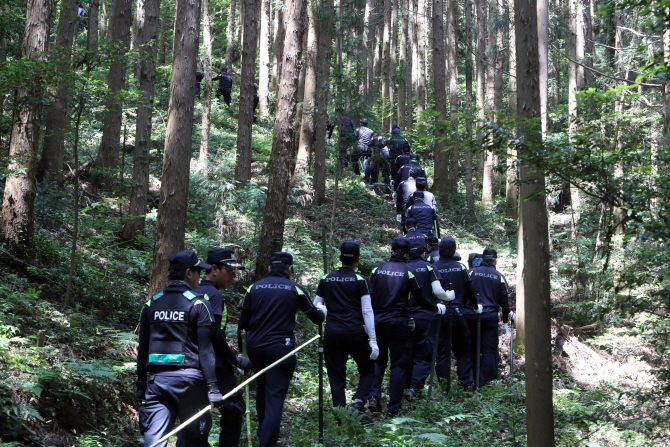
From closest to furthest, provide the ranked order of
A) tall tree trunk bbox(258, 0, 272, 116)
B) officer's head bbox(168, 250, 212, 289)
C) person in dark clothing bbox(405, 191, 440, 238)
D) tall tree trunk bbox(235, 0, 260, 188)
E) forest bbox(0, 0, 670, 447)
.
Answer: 1. officer's head bbox(168, 250, 212, 289)
2. forest bbox(0, 0, 670, 447)
3. person in dark clothing bbox(405, 191, 440, 238)
4. tall tree trunk bbox(235, 0, 260, 188)
5. tall tree trunk bbox(258, 0, 272, 116)

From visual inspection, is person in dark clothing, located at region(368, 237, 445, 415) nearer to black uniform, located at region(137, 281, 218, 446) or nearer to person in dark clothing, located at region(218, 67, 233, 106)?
black uniform, located at region(137, 281, 218, 446)

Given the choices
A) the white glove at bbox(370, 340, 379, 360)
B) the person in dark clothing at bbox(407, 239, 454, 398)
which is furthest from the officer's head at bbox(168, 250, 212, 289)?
the person in dark clothing at bbox(407, 239, 454, 398)

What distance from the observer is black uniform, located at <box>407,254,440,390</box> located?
838cm

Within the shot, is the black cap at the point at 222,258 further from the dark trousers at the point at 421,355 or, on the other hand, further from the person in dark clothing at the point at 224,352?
the dark trousers at the point at 421,355

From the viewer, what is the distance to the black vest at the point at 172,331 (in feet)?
15.4

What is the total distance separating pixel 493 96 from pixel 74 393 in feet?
63.3

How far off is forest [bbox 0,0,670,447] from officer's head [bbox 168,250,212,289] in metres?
2.02

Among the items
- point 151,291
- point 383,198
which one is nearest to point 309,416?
point 151,291

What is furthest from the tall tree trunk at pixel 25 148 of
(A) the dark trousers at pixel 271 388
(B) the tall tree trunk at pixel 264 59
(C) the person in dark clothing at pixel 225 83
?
(B) the tall tree trunk at pixel 264 59

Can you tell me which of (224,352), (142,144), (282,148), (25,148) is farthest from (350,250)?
(142,144)

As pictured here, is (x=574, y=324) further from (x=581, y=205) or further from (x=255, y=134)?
(x=255, y=134)

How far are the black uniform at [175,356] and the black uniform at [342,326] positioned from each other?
2431mm

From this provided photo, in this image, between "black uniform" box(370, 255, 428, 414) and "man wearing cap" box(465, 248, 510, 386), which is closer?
"black uniform" box(370, 255, 428, 414)

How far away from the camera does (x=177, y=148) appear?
924 cm
